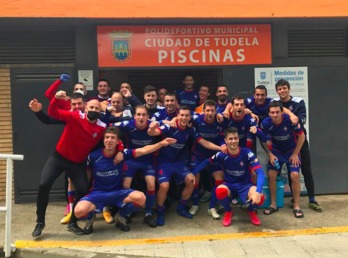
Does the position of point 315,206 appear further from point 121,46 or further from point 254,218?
point 121,46

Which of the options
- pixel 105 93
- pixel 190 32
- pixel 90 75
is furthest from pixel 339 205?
pixel 90 75

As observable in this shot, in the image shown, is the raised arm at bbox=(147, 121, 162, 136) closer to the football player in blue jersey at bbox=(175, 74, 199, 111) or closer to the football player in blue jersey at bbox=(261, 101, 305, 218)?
the football player in blue jersey at bbox=(175, 74, 199, 111)

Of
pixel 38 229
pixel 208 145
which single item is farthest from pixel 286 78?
pixel 38 229

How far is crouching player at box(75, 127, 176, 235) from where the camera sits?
4949 mm

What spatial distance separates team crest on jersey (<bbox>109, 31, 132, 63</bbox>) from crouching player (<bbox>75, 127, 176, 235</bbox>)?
1.94 metres

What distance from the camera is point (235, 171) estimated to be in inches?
213

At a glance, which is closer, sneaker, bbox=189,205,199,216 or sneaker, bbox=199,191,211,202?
sneaker, bbox=189,205,199,216

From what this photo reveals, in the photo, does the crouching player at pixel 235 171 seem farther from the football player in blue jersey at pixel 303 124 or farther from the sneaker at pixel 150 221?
the football player in blue jersey at pixel 303 124

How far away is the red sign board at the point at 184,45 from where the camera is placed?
6.56 meters

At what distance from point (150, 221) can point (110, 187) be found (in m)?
0.75

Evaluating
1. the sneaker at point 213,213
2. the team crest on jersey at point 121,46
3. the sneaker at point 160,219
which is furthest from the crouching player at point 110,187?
the team crest on jersey at point 121,46

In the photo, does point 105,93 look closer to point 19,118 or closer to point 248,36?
point 19,118

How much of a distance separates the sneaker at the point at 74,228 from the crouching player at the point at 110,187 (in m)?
0.08

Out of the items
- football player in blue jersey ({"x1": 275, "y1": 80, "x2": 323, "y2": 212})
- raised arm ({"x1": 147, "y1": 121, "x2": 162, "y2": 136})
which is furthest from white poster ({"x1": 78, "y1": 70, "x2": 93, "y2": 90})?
football player in blue jersey ({"x1": 275, "y1": 80, "x2": 323, "y2": 212})
